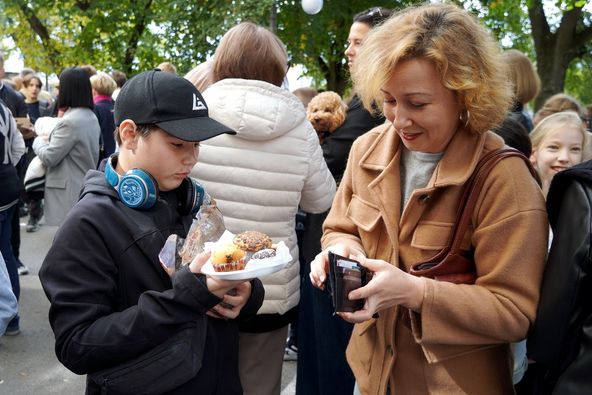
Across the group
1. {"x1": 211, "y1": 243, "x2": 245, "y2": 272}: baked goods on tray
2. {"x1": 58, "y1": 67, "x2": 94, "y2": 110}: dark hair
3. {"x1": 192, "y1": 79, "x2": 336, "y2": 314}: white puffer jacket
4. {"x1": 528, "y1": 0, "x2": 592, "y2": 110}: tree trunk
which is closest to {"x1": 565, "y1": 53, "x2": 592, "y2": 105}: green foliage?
{"x1": 528, "y1": 0, "x2": 592, "y2": 110}: tree trunk

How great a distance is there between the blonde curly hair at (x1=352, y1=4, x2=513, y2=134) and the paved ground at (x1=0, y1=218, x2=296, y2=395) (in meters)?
2.98

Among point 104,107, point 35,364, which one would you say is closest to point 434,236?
point 35,364

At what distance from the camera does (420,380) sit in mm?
1820

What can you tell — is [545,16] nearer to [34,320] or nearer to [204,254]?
[34,320]

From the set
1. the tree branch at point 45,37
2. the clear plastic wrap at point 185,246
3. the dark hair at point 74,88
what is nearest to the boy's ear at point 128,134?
the clear plastic wrap at point 185,246

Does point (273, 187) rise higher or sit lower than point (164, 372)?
higher

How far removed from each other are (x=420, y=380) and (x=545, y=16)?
1663 cm

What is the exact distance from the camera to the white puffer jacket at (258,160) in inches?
103

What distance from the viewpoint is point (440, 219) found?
68.2 inches

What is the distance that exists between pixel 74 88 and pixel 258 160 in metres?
3.40

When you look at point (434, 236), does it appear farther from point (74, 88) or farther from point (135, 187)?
point (74, 88)

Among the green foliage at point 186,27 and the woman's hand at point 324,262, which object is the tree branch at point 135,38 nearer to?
the green foliage at point 186,27

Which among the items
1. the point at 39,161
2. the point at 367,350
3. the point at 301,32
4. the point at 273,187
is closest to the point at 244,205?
the point at 273,187

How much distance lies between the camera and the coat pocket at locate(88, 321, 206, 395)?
1.73m
